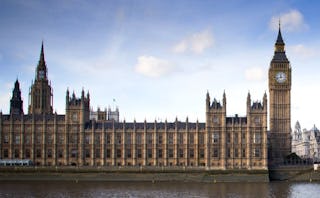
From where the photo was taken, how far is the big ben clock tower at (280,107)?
558 feet

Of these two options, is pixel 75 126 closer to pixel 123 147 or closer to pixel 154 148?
pixel 123 147

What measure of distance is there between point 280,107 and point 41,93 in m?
82.5

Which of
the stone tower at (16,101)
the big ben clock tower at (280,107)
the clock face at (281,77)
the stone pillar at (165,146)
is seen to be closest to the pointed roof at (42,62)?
the stone tower at (16,101)

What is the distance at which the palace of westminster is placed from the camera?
145625mm

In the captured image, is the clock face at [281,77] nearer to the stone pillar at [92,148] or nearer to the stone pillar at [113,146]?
the stone pillar at [113,146]

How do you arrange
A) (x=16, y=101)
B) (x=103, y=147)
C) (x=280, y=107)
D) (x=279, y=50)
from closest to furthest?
1. (x=103, y=147)
2. (x=280, y=107)
3. (x=279, y=50)
4. (x=16, y=101)

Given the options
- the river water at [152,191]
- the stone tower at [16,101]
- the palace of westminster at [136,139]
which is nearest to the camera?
the river water at [152,191]

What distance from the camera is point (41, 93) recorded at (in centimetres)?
18300

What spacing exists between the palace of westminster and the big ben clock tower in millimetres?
22081

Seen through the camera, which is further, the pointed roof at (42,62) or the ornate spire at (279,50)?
the pointed roof at (42,62)

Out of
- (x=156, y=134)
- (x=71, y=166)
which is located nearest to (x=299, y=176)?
(x=156, y=134)

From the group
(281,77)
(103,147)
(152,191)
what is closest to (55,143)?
(103,147)

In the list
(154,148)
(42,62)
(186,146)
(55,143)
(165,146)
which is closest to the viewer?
(186,146)

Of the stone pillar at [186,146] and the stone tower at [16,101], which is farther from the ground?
the stone tower at [16,101]
